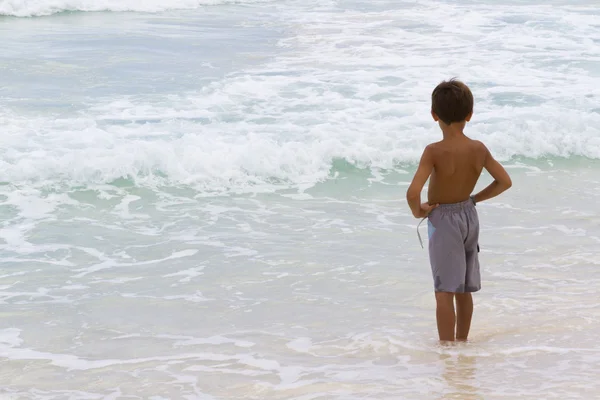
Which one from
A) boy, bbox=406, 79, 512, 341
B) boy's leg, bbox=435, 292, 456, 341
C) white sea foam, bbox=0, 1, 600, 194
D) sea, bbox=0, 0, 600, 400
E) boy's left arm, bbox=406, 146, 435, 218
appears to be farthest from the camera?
white sea foam, bbox=0, 1, 600, 194

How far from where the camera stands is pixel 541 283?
19.0 ft

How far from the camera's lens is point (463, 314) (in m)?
4.58

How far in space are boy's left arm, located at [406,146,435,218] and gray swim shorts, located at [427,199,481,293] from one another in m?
0.09

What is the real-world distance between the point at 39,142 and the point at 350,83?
17.4ft

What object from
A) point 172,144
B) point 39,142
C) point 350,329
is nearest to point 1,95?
point 39,142

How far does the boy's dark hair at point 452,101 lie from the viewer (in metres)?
4.08

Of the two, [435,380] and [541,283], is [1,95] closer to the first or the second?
[541,283]

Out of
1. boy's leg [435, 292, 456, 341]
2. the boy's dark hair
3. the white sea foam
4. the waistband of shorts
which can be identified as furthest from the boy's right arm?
the white sea foam

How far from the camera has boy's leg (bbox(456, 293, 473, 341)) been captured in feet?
14.8

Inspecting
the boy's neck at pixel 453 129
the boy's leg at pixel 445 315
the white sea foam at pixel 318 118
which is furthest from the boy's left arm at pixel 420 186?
the white sea foam at pixel 318 118

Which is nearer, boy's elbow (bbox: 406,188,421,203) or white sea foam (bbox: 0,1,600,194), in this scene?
boy's elbow (bbox: 406,188,421,203)

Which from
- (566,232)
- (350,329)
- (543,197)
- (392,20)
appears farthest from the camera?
(392,20)

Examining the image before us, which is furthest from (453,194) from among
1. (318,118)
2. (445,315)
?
(318,118)

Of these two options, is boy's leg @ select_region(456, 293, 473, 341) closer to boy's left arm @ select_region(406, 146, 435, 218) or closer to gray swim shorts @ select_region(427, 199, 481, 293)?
gray swim shorts @ select_region(427, 199, 481, 293)
